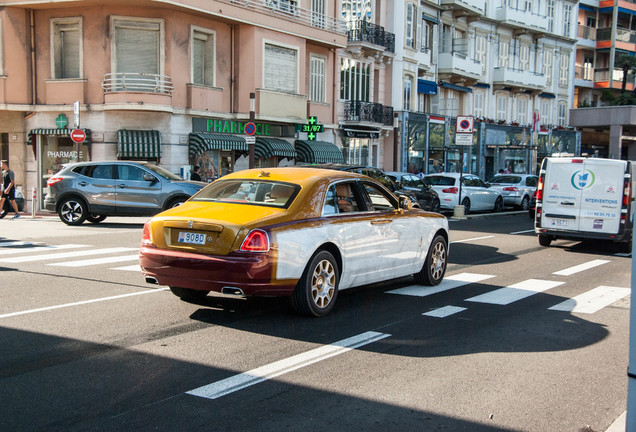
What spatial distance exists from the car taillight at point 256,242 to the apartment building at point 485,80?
31.9m

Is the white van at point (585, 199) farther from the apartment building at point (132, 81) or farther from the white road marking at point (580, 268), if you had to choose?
the apartment building at point (132, 81)

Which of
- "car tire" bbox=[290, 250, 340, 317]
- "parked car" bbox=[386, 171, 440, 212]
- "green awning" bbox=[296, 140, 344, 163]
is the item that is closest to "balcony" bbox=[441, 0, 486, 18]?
"green awning" bbox=[296, 140, 344, 163]

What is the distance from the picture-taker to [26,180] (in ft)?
84.6

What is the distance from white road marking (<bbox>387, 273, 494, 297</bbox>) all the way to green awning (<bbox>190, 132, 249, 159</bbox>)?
16.4 metres

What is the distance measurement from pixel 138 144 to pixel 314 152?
840 cm

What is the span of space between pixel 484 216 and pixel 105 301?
19.1 m

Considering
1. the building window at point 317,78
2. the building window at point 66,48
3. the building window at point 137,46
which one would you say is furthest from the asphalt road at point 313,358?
the building window at point 317,78

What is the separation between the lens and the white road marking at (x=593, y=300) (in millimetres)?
8562

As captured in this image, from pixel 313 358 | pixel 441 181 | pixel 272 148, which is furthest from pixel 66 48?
pixel 313 358

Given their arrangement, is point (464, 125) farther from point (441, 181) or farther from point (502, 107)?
point (502, 107)

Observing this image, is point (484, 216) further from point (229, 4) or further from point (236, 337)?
point (236, 337)

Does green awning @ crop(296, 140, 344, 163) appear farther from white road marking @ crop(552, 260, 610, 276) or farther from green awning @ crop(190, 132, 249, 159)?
white road marking @ crop(552, 260, 610, 276)

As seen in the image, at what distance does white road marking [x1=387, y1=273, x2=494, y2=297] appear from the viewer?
930 centimetres

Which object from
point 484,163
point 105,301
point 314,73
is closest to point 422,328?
point 105,301
